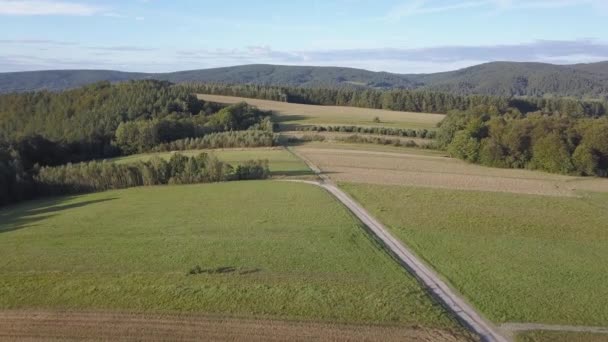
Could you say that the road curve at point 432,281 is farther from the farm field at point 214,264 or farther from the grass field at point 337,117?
the grass field at point 337,117

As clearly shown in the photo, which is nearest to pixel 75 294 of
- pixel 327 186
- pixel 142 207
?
pixel 142 207

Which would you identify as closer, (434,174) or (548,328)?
(548,328)

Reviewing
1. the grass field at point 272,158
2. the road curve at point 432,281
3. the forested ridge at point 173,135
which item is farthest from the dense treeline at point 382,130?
the road curve at point 432,281

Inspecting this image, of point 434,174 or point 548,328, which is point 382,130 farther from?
point 548,328

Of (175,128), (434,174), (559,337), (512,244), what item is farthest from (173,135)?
(559,337)

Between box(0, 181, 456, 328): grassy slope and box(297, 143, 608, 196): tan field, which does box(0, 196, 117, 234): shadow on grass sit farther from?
box(297, 143, 608, 196): tan field

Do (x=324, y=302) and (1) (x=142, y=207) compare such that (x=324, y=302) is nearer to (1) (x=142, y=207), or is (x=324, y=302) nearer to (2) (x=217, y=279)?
(2) (x=217, y=279)

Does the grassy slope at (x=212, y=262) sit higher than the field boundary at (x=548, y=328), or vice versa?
the field boundary at (x=548, y=328)
